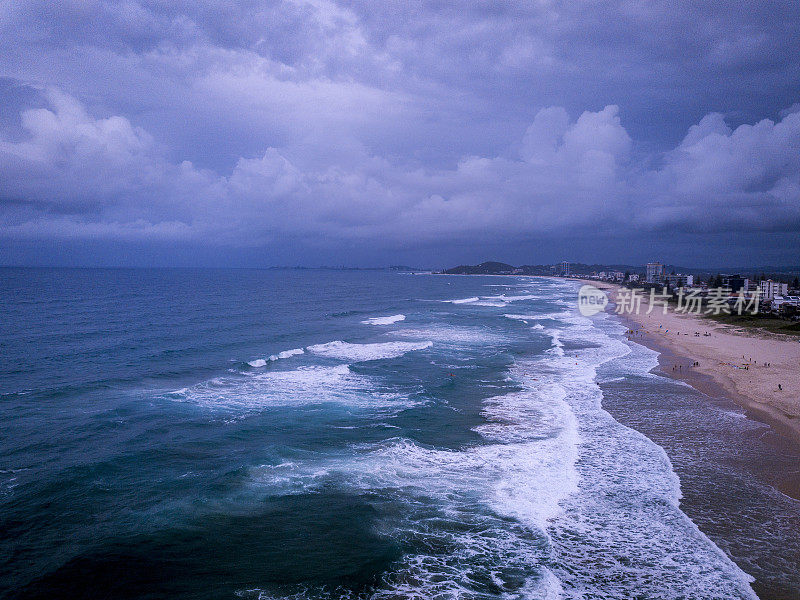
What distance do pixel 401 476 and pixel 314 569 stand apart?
544 cm

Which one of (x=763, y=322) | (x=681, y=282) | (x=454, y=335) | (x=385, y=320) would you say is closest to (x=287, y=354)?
(x=454, y=335)

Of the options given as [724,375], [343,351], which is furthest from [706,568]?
[343,351]

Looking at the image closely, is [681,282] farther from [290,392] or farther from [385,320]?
[290,392]

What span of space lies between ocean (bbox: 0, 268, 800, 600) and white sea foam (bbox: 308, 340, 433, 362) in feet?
12.0

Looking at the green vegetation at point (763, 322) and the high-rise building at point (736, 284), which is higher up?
the high-rise building at point (736, 284)

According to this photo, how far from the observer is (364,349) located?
132ft

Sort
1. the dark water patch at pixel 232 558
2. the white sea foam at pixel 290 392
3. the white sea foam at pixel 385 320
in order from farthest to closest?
1. the white sea foam at pixel 385 320
2. the white sea foam at pixel 290 392
3. the dark water patch at pixel 232 558

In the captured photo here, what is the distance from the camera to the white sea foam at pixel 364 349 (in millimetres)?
37375

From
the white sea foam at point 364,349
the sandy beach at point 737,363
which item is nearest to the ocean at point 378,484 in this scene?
the sandy beach at point 737,363

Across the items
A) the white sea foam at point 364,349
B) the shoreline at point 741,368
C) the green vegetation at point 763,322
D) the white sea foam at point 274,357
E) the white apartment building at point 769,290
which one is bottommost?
the white sea foam at point 274,357

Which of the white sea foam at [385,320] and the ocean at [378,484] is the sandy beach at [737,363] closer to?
the ocean at [378,484]

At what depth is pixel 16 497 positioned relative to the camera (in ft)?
48.2

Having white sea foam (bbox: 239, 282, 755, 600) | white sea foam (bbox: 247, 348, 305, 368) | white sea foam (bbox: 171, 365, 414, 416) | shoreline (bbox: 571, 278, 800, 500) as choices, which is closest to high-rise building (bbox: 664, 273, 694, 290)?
shoreline (bbox: 571, 278, 800, 500)

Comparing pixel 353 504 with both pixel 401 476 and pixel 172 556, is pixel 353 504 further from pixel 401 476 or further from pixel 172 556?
pixel 172 556
